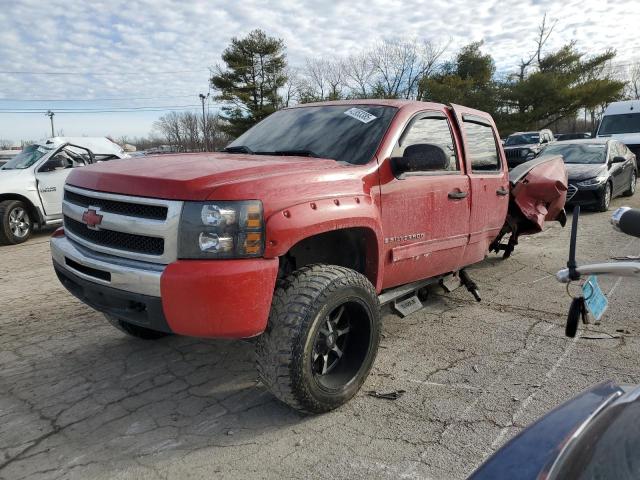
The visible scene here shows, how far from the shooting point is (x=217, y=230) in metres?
2.51

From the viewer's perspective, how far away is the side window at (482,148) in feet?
14.7

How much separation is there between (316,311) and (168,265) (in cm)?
82

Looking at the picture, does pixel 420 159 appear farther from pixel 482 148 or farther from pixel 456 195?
pixel 482 148

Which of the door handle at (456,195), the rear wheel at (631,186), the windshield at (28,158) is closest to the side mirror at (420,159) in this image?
the door handle at (456,195)

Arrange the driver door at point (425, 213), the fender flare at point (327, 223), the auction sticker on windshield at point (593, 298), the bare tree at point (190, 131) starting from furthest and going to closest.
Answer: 1. the bare tree at point (190, 131)
2. the driver door at point (425, 213)
3. the fender flare at point (327, 223)
4. the auction sticker on windshield at point (593, 298)

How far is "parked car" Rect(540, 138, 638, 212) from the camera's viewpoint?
10.4 metres

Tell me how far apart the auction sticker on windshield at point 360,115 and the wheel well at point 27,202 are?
7.75m

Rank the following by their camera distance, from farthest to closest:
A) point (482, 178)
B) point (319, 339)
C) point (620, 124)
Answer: point (620, 124) → point (482, 178) → point (319, 339)

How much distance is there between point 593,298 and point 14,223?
9804 mm

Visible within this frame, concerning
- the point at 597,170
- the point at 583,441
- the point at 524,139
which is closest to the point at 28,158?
the point at 583,441

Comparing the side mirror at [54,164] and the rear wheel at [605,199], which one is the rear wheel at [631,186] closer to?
the rear wheel at [605,199]

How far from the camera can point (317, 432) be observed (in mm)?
2818

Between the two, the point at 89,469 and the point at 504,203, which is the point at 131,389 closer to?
the point at 89,469

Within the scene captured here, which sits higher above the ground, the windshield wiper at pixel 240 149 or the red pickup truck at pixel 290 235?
the windshield wiper at pixel 240 149
